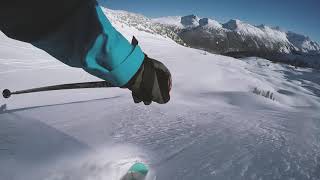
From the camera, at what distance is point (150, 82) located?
1488 mm

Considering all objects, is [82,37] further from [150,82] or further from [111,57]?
[150,82]

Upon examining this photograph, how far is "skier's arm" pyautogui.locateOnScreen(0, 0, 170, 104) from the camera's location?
1.17m

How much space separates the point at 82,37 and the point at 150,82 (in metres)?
0.43

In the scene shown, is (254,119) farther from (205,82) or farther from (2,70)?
(2,70)

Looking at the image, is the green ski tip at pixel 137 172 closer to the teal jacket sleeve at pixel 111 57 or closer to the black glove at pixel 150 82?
the black glove at pixel 150 82

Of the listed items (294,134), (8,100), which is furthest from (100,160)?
(8,100)

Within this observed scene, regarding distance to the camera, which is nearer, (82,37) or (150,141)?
(82,37)

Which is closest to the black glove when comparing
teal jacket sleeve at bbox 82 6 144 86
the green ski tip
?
teal jacket sleeve at bbox 82 6 144 86

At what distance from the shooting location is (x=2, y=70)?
7242 mm

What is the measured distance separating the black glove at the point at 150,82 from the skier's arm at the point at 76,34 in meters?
0.06

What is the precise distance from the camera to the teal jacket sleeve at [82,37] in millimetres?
1175

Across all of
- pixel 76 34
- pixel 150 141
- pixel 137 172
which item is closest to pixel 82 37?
pixel 76 34

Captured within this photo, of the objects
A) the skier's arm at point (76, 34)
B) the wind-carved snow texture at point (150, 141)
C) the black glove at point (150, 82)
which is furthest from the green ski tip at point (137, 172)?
the skier's arm at point (76, 34)

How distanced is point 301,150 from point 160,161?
1.41m
